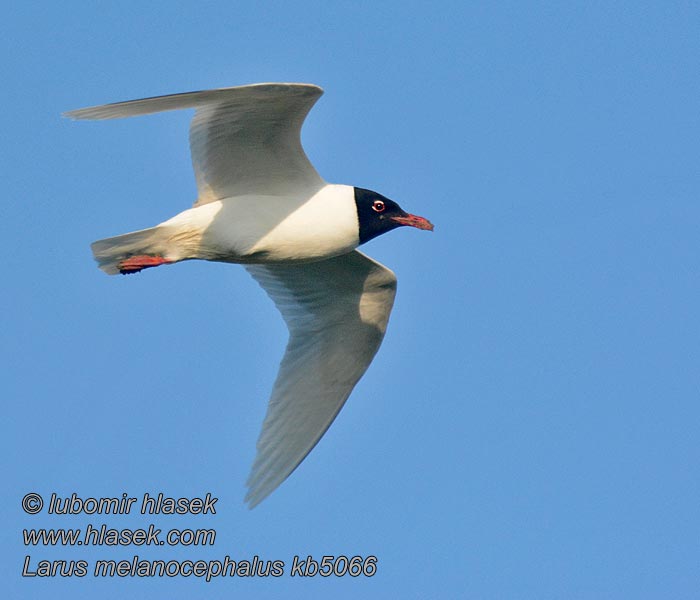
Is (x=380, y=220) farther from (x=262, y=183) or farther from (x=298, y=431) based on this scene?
(x=298, y=431)

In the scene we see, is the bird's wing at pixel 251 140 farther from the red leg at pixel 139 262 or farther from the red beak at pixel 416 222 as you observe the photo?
the red beak at pixel 416 222

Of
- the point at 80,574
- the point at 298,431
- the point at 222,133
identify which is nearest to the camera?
the point at 222,133

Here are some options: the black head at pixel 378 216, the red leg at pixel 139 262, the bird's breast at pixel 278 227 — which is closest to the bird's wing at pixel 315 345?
the black head at pixel 378 216

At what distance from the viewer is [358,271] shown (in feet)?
36.9

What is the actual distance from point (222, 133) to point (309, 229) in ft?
3.57

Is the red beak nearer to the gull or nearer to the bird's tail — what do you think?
the gull

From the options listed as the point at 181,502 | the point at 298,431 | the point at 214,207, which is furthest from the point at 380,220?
the point at 181,502

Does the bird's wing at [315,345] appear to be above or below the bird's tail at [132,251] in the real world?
below

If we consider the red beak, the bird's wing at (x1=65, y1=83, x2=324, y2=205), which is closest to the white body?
the bird's wing at (x1=65, y1=83, x2=324, y2=205)

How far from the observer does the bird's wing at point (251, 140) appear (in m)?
8.98

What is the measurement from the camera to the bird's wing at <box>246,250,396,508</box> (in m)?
11.0

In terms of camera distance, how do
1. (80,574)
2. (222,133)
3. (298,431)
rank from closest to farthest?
(222,133) < (80,574) < (298,431)

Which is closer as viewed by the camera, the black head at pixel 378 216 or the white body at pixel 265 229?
the white body at pixel 265 229

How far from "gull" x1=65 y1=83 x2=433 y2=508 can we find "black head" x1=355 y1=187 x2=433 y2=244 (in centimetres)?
1
